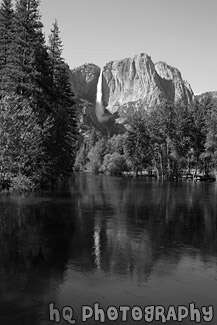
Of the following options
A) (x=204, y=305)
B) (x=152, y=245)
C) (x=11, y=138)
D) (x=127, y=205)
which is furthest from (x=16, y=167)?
(x=204, y=305)

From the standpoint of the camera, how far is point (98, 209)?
95.8ft

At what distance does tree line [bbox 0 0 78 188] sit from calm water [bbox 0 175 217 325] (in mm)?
13583

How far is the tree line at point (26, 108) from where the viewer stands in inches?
1537

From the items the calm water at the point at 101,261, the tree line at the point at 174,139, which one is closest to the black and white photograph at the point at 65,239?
the calm water at the point at 101,261

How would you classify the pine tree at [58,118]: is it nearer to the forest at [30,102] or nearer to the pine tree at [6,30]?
the forest at [30,102]

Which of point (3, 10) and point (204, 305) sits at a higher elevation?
point (3, 10)

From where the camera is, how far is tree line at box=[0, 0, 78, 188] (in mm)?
39031

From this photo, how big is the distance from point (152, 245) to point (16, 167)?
1016 inches

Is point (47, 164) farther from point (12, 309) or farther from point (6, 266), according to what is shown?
point (12, 309)

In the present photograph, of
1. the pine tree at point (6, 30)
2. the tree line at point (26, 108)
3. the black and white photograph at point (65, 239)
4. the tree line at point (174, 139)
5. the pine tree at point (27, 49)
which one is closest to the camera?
the black and white photograph at point (65, 239)

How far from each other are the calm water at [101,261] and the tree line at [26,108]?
1358 cm

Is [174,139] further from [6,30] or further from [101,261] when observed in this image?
[101,261]

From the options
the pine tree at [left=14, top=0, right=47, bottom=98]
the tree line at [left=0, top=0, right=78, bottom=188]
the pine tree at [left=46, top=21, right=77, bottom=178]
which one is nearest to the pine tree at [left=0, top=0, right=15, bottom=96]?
the tree line at [left=0, top=0, right=78, bottom=188]

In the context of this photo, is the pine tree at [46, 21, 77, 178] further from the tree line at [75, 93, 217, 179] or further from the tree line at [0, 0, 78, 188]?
the tree line at [75, 93, 217, 179]
